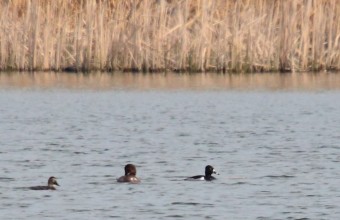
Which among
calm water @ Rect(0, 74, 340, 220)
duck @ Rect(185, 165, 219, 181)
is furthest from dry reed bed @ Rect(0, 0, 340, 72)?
duck @ Rect(185, 165, 219, 181)

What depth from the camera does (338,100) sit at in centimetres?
2733

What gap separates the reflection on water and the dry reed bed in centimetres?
23

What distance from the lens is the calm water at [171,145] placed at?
1416 centimetres

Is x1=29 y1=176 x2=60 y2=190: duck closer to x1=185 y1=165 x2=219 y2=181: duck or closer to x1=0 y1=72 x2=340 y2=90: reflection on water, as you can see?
x1=185 y1=165 x2=219 y2=181: duck

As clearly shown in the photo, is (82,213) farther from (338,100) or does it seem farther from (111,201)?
(338,100)

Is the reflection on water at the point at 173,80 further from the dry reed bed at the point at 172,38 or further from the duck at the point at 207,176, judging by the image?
the duck at the point at 207,176

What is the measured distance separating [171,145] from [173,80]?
36.1 ft

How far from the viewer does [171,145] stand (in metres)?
19.7

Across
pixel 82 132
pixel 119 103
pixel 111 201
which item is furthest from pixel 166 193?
pixel 119 103

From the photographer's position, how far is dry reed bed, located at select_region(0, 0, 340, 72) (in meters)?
30.8

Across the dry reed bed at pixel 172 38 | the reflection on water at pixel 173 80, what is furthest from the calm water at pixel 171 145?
the dry reed bed at pixel 172 38

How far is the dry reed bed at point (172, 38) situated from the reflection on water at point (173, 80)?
0.75 feet

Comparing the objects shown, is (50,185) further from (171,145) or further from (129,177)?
(171,145)

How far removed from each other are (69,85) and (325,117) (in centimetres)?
770
